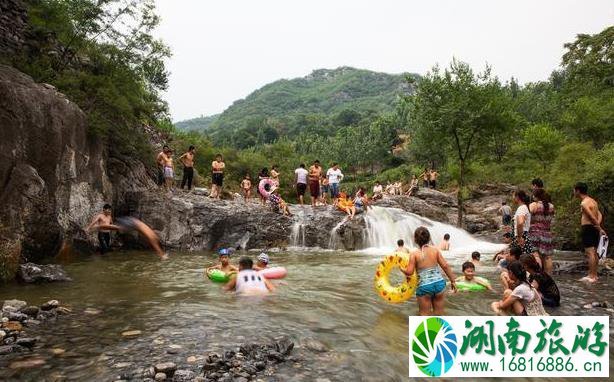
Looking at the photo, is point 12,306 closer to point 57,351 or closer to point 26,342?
point 26,342

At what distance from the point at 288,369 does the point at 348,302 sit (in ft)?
12.4

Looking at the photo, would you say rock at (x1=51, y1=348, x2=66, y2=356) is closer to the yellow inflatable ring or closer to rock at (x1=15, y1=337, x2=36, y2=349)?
rock at (x1=15, y1=337, x2=36, y2=349)

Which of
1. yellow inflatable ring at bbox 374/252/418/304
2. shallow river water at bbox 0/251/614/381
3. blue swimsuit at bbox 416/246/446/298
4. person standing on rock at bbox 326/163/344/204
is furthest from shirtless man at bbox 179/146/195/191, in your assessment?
blue swimsuit at bbox 416/246/446/298

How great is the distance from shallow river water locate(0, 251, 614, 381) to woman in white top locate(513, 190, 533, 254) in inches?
44.9

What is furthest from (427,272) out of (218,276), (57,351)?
(218,276)

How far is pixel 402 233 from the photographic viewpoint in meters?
21.2

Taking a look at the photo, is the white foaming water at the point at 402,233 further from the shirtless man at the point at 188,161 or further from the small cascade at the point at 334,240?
the shirtless man at the point at 188,161

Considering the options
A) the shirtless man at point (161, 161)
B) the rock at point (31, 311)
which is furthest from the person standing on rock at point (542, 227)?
the shirtless man at point (161, 161)

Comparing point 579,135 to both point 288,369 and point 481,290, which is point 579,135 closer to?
point 481,290

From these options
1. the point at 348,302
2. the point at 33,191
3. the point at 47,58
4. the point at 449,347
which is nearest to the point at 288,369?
the point at 449,347

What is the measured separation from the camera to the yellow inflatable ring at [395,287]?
25.2ft

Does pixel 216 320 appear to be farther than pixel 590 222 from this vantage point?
No

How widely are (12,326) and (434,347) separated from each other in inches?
213

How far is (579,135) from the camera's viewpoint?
30.5m
